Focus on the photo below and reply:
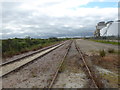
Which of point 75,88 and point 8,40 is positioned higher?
point 8,40

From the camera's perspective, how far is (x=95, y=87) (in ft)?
16.7

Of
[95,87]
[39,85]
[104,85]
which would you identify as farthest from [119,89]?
[39,85]

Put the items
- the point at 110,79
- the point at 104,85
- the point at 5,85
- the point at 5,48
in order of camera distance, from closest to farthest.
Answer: the point at 104,85
the point at 5,85
the point at 110,79
the point at 5,48

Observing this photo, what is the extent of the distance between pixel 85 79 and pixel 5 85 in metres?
3.37

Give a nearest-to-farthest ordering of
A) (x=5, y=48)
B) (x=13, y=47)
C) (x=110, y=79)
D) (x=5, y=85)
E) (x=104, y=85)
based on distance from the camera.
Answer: (x=104, y=85), (x=5, y=85), (x=110, y=79), (x=5, y=48), (x=13, y=47)

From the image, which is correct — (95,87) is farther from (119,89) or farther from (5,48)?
(5,48)

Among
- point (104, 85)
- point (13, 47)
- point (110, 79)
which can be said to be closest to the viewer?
point (104, 85)

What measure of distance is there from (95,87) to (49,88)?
1626 mm

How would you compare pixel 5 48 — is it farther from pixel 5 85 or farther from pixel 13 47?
pixel 5 85

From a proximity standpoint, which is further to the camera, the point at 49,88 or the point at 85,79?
the point at 85,79

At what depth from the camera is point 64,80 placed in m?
6.16

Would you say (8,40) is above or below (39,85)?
above

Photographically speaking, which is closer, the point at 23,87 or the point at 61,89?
the point at 61,89

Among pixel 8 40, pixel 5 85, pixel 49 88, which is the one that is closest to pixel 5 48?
pixel 8 40
